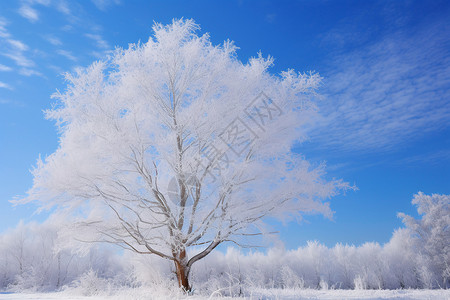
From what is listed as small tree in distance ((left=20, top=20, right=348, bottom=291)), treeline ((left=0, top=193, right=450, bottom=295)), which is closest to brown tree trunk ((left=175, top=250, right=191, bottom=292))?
small tree in distance ((left=20, top=20, right=348, bottom=291))

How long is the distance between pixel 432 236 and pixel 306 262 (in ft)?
36.6

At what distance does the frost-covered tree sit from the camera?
24.5 metres

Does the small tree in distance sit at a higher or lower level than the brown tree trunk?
higher

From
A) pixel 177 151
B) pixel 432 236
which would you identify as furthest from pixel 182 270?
pixel 432 236

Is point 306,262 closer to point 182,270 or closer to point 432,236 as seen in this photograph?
point 432,236

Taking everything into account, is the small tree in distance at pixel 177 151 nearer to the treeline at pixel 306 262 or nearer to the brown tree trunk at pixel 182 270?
the brown tree trunk at pixel 182 270

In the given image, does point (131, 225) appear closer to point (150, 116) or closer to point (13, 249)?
point (150, 116)

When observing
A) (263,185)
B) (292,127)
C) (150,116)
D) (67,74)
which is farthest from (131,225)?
(292,127)

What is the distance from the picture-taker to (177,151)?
A: 359 inches

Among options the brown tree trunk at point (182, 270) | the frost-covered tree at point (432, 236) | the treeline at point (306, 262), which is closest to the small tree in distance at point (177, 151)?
the brown tree trunk at point (182, 270)

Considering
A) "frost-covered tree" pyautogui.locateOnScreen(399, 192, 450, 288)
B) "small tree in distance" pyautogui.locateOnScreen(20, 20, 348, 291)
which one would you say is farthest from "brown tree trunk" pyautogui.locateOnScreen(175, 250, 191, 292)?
"frost-covered tree" pyautogui.locateOnScreen(399, 192, 450, 288)

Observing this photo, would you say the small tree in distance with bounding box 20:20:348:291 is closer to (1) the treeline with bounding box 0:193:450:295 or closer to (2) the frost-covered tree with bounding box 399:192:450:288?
(1) the treeline with bounding box 0:193:450:295

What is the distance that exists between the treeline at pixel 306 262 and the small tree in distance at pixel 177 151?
15.3 m

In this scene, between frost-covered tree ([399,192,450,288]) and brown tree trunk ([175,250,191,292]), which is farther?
frost-covered tree ([399,192,450,288])
